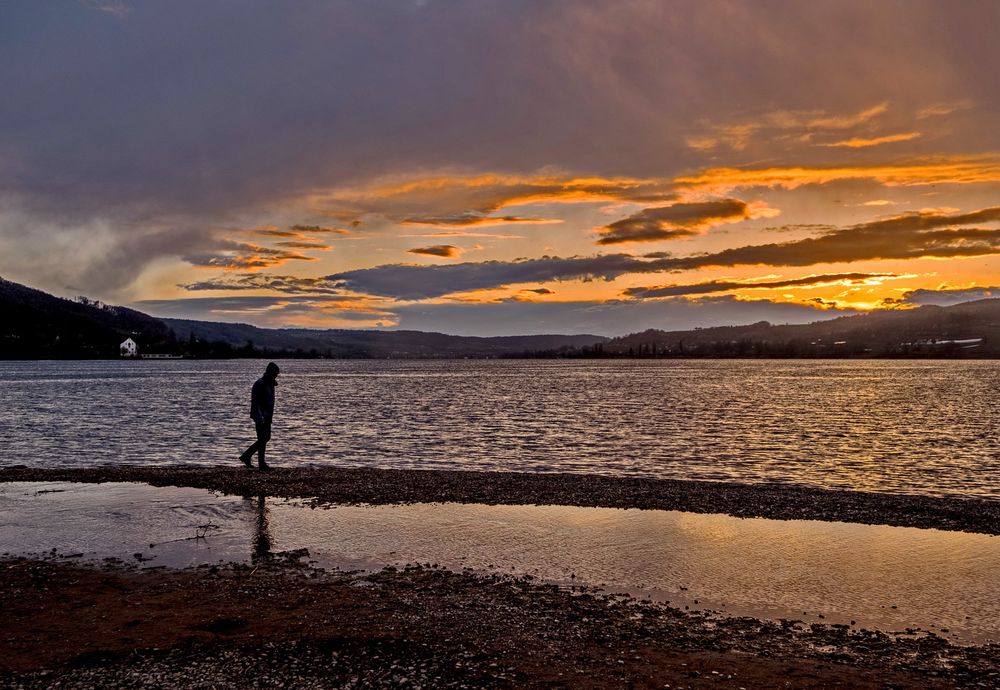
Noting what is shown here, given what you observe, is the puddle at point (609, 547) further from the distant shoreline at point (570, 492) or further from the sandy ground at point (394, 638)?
the distant shoreline at point (570, 492)

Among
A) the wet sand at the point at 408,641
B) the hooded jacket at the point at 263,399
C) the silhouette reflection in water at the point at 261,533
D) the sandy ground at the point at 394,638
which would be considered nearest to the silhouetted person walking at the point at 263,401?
the hooded jacket at the point at 263,399

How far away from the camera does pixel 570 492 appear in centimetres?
2180

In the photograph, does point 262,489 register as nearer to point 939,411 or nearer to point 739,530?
point 739,530

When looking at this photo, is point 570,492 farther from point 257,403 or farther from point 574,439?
point 574,439

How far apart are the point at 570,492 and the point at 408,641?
12832 millimetres

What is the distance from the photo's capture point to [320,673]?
8414mm

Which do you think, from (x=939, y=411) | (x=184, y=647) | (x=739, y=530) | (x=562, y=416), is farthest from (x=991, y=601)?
(x=939, y=411)

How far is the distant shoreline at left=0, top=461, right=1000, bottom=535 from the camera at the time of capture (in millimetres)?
18922

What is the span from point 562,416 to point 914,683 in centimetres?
4974

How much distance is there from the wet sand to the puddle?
1160 millimetres

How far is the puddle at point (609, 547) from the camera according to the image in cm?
1170

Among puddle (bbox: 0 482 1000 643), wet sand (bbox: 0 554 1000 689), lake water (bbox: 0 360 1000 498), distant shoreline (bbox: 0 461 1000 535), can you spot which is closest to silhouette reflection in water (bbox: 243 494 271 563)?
puddle (bbox: 0 482 1000 643)

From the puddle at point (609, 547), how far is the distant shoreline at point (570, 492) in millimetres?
1008

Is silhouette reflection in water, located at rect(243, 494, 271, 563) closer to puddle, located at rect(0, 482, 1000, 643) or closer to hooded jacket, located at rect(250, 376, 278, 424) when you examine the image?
puddle, located at rect(0, 482, 1000, 643)
